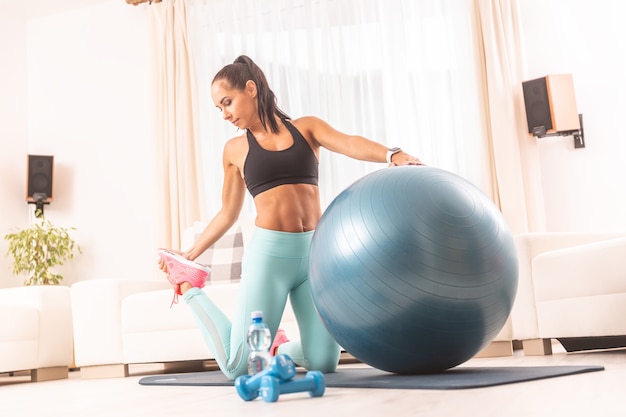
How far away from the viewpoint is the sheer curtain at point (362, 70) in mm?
5703

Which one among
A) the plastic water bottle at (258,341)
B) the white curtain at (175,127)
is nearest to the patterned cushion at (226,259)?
the white curtain at (175,127)

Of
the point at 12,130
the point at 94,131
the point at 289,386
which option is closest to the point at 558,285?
the point at 289,386

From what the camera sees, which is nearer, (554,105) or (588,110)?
(554,105)

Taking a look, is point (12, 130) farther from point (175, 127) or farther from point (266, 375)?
point (266, 375)

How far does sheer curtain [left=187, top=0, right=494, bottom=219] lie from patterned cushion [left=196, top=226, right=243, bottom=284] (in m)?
0.90

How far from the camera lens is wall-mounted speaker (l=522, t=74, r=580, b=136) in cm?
523

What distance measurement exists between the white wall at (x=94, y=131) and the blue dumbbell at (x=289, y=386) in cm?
432

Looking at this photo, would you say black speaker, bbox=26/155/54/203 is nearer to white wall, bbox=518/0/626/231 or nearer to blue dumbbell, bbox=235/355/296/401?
white wall, bbox=518/0/626/231

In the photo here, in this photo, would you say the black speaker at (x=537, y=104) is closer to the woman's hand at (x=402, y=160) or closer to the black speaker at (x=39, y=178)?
the woman's hand at (x=402, y=160)

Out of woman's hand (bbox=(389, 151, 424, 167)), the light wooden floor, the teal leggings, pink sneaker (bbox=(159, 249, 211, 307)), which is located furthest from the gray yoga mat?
woman's hand (bbox=(389, 151, 424, 167))

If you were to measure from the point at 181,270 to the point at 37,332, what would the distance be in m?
1.99

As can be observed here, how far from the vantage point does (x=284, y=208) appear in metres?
2.91

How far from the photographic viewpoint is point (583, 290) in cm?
349

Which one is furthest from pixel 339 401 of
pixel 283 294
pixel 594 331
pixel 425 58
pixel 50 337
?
pixel 425 58
